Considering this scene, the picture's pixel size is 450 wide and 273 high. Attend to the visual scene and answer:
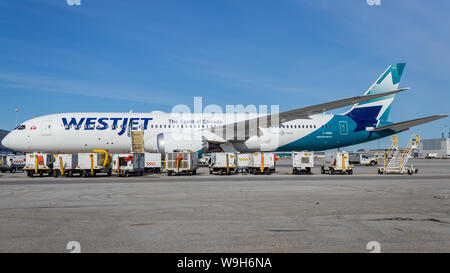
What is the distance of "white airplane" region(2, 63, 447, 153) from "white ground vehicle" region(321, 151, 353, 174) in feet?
12.5

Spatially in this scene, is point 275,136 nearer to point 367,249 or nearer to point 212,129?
point 212,129

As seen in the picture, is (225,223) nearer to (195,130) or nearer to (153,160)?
(153,160)

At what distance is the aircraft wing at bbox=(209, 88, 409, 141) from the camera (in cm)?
2619

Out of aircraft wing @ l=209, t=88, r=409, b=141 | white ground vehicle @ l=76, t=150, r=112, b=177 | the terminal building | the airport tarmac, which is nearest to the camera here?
the airport tarmac

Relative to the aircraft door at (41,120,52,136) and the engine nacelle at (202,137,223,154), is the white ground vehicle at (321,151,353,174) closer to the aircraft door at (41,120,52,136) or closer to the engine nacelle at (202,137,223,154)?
the engine nacelle at (202,137,223,154)

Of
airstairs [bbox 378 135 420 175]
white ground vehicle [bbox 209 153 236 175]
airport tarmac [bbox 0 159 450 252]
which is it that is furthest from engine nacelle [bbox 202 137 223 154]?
airport tarmac [bbox 0 159 450 252]

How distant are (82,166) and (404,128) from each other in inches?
1095

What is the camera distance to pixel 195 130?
99.9 feet

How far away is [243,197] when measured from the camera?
39.3ft

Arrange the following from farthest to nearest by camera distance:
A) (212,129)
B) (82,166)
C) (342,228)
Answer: (212,129) < (82,166) < (342,228)

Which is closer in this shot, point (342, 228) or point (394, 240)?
point (394, 240)

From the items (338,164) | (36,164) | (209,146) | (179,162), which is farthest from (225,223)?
(209,146)
